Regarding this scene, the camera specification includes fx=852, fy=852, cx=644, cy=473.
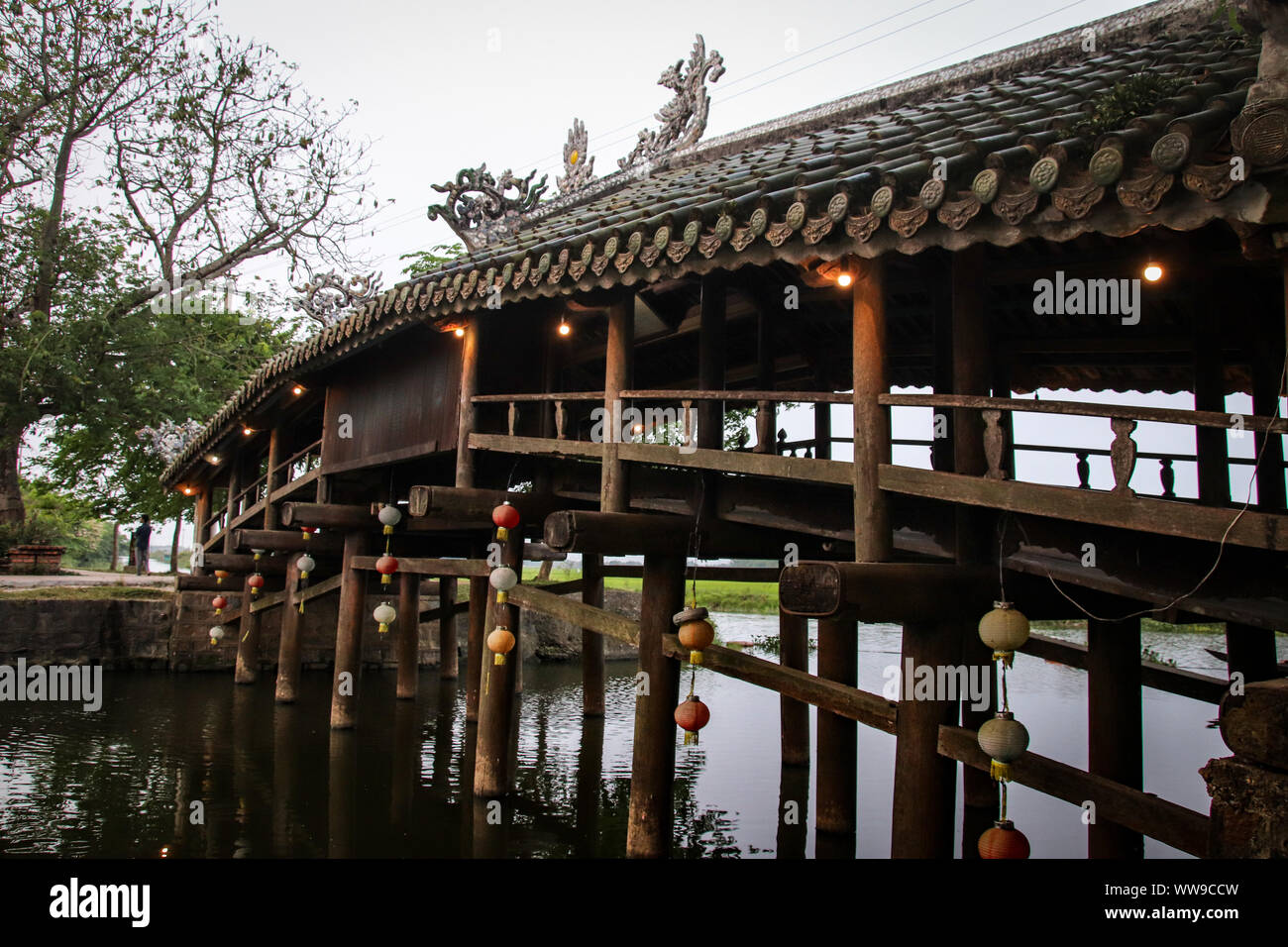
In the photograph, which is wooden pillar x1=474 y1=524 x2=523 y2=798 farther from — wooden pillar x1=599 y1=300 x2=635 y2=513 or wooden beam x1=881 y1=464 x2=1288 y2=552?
wooden beam x1=881 y1=464 x2=1288 y2=552

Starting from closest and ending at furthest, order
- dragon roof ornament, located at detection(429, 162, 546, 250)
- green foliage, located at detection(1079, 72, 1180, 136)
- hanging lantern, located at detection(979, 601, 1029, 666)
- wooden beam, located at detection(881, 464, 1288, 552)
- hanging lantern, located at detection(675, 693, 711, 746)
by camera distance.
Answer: wooden beam, located at detection(881, 464, 1288, 552) → green foliage, located at detection(1079, 72, 1180, 136) → hanging lantern, located at detection(979, 601, 1029, 666) → hanging lantern, located at detection(675, 693, 711, 746) → dragon roof ornament, located at detection(429, 162, 546, 250)

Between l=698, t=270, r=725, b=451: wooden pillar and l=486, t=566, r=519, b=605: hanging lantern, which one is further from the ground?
l=698, t=270, r=725, b=451: wooden pillar

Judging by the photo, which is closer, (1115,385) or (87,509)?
(1115,385)

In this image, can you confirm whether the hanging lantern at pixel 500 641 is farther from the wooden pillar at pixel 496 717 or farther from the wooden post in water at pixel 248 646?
the wooden post in water at pixel 248 646

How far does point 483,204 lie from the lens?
33.0ft

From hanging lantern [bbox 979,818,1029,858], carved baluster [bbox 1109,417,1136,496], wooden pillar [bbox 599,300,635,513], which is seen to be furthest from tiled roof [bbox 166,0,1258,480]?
hanging lantern [bbox 979,818,1029,858]

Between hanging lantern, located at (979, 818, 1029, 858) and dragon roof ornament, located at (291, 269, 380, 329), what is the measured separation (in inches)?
376

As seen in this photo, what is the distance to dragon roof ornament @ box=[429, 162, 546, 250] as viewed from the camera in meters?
9.87

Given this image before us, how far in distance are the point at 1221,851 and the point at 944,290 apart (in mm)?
4337

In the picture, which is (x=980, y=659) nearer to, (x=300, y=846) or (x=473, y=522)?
(x=473, y=522)

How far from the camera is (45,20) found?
1898 centimetres

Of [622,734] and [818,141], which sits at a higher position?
[818,141]
